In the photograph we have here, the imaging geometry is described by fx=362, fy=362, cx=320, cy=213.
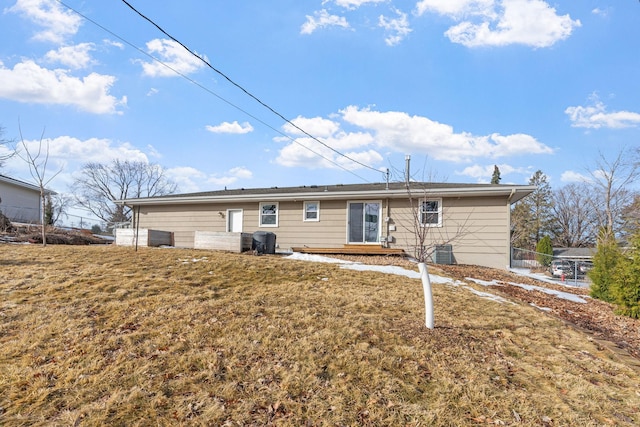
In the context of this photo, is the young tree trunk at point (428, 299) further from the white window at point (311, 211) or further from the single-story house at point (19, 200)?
the single-story house at point (19, 200)

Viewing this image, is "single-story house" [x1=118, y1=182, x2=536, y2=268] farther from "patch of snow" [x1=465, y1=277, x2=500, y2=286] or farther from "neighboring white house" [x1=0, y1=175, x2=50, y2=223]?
"neighboring white house" [x1=0, y1=175, x2=50, y2=223]

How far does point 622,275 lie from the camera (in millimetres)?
7387

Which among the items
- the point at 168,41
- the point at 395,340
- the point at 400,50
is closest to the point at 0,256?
the point at 168,41

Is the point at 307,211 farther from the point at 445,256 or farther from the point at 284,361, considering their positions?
the point at 284,361

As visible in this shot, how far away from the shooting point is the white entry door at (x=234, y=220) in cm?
1598

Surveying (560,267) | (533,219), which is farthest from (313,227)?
(533,219)

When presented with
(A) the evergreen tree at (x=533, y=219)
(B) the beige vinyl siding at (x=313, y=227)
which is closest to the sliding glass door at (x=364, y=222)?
(B) the beige vinyl siding at (x=313, y=227)

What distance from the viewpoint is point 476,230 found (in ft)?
41.8

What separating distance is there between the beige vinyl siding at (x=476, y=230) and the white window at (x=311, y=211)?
371cm

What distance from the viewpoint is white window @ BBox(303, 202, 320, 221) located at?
14.7 meters

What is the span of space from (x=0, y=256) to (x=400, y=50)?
1223cm

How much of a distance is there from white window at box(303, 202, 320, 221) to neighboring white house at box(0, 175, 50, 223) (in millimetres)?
16786

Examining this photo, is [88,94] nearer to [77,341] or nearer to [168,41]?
[168,41]

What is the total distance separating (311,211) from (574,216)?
34697 mm
